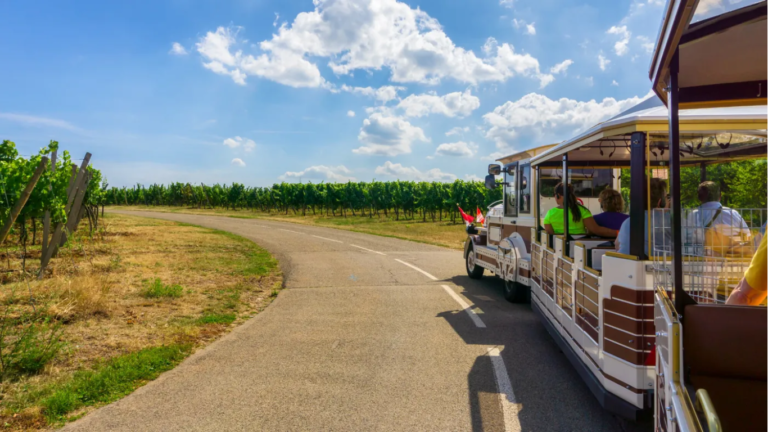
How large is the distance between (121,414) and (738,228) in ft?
16.2

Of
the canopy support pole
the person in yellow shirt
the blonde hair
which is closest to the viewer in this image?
the person in yellow shirt

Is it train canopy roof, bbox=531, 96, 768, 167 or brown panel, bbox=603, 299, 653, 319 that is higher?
train canopy roof, bbox=531, 96, 768, 167

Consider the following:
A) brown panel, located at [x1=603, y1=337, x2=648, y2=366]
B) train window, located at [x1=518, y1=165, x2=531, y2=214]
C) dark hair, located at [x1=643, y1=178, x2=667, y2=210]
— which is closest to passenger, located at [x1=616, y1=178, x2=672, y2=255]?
dark hair, located at [x1=643, y1=178, x2=667, y2=210]

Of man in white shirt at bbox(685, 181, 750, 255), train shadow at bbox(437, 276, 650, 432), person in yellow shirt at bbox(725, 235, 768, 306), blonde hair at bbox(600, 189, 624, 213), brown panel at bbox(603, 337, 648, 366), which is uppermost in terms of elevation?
blonde hair at bbox(600, 189, 624, 213)

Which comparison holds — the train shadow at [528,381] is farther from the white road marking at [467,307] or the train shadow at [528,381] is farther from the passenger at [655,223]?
the passenger at [655,223]

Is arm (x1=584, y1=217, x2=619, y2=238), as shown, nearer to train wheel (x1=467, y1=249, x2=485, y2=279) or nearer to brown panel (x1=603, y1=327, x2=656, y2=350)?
brown panel (x1=603, y1=327, x2=656, y2=350)

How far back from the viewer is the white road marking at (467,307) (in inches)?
277

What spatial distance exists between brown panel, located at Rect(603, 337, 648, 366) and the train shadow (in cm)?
63

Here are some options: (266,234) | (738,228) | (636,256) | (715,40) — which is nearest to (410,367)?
(636,256)

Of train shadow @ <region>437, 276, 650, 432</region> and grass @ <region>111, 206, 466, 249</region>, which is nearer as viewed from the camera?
train shadow @ <region>437, 276, 650, 432</region>

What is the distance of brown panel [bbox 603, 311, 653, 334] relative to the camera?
3.39 metres

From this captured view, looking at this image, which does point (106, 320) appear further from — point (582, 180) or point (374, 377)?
point (582, 180)

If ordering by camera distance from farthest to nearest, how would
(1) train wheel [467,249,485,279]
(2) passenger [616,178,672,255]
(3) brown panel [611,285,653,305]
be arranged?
(1) train wheel [467,249,485,279], (3) brown panel [611,285,653,305], (2) passenger [616,178,672,255]

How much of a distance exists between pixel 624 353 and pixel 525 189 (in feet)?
15.4
